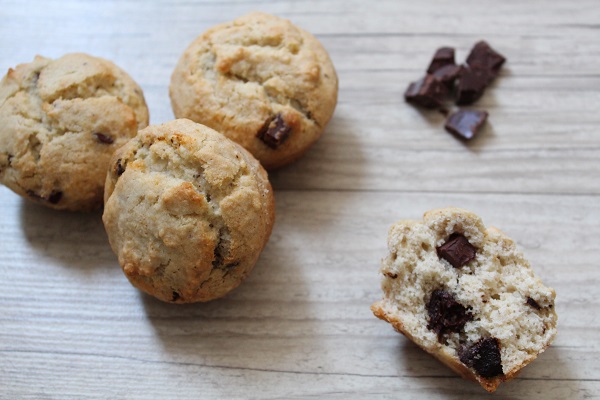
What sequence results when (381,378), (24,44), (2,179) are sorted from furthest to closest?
(24,44) < (2,179) < (381,378)

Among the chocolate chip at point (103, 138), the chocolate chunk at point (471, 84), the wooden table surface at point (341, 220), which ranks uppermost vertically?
the chocolate chip at point (103, 138)

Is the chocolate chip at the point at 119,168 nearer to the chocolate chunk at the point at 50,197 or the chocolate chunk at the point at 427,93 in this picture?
the chocolate chunk at the point at 50,197

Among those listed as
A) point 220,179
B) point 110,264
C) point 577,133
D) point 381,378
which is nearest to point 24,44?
point 110,264

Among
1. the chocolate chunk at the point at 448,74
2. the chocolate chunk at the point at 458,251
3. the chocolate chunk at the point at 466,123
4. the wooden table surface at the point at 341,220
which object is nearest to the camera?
the chocolate chunk at the point at 458,251

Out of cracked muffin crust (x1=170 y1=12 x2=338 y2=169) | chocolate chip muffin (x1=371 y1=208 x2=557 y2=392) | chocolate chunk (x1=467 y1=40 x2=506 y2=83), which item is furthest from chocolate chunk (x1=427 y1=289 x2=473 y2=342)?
chocolate chunk (x1=467 y1=40 x2=506 y2=83)

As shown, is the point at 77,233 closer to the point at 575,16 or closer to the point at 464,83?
the point at 464,83

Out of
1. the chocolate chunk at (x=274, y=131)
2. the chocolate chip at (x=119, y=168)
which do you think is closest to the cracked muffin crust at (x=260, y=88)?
the chocolate chunk at (x=274, y=131)
